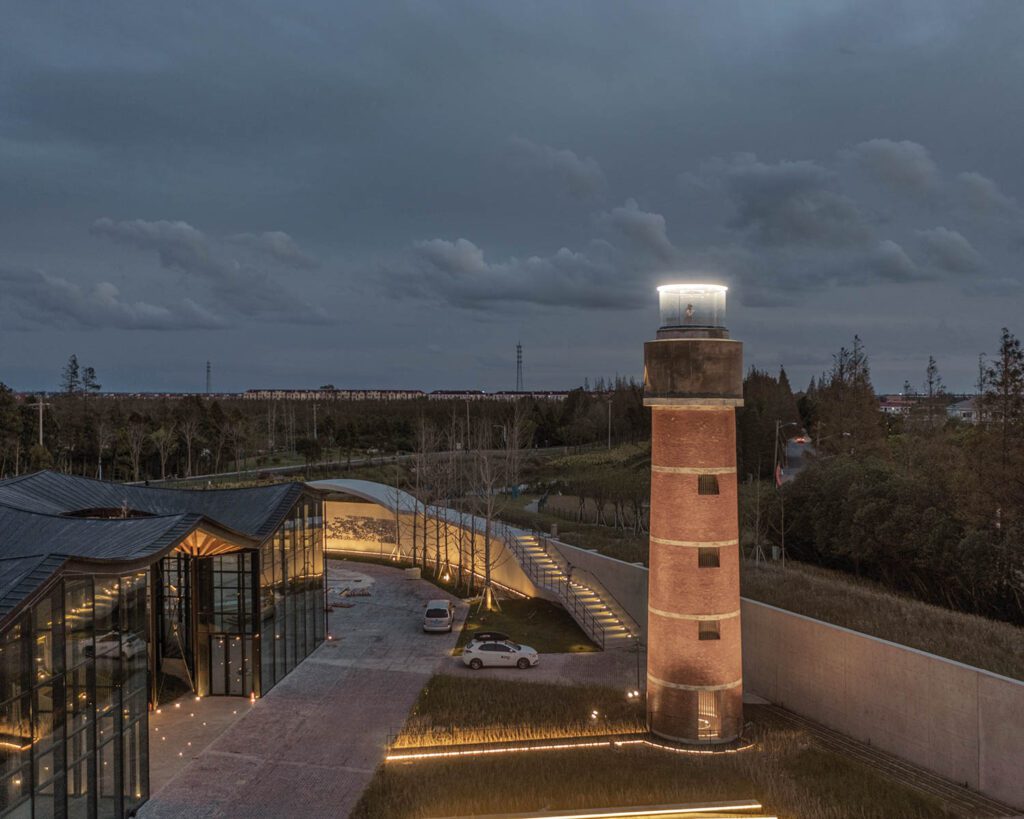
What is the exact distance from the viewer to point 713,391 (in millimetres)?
19156

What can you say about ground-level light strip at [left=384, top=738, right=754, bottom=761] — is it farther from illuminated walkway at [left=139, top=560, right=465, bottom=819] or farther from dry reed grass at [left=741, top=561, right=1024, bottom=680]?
dry reed grass at [left=741, top=561, right=1024, bottom=680]

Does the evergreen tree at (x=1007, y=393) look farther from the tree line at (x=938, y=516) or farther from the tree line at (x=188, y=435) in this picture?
the tree line at (x=188, y=435)

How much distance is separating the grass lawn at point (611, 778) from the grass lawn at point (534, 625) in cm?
648

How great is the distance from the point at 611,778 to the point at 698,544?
19.1 feet

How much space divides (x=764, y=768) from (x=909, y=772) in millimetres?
3249

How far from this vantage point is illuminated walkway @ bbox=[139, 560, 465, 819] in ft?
52.7

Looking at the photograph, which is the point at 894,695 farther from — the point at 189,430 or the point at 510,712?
the point at 189,430

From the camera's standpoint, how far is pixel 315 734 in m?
19.6

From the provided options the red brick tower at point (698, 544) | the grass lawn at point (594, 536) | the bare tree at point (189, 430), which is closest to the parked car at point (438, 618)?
the grass lawn at point (594, 536)

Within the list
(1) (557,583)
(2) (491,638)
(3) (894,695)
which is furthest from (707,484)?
(1) (557,583)

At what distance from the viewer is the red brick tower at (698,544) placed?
62.8 feet

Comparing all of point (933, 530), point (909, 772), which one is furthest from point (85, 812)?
point (933, 530)

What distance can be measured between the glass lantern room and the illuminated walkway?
13.0 m

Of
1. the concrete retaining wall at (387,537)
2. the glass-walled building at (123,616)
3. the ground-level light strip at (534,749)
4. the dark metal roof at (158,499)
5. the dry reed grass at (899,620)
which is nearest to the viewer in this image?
the glass-walled building at (123,616)
